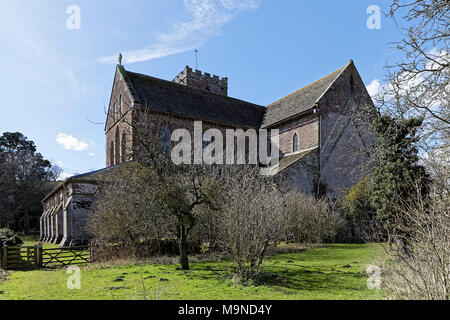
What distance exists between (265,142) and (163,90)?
38.9 feet

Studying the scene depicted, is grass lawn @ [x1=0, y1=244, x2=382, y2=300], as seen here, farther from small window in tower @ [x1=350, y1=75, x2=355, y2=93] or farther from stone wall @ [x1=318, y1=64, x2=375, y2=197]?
small window in tower @ [x1=350, y1=75, x2=355, y2=93]

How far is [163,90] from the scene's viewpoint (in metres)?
28.1

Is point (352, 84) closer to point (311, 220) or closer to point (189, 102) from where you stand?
point (189, 102)

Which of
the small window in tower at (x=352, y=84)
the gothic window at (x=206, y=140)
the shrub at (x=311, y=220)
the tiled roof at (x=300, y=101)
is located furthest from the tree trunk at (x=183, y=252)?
the small window in tower at (x=352, y=84)

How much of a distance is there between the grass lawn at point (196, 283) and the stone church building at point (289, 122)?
1105cm

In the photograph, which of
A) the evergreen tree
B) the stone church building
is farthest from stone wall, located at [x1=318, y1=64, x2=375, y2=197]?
the evergreen tree

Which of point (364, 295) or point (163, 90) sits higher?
point (163, 90)

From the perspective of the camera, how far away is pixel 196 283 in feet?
29.0

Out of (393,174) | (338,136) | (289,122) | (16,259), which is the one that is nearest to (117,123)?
(16,259)

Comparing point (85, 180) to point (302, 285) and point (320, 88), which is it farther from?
point (320, 88)

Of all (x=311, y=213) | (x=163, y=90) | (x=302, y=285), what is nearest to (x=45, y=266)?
(x=302, y=285)

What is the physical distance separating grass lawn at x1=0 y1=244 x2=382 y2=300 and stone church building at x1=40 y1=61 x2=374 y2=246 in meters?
11.0
